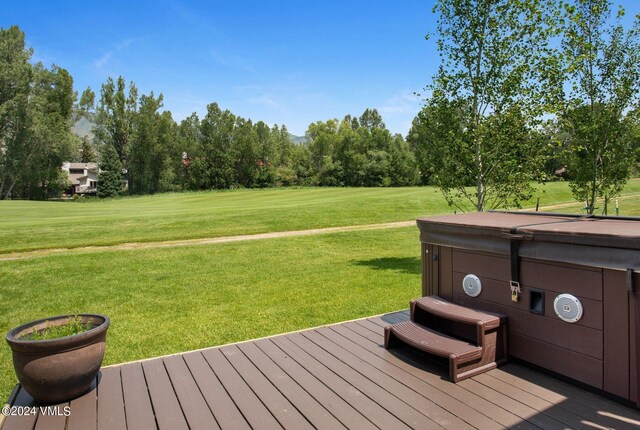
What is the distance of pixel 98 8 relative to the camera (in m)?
13.9

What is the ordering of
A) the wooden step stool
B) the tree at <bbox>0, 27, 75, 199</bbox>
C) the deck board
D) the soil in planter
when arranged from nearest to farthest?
the deck board, the soil in planter, the wooden step stool, the tree at <bbox>0, 27, 75, 199</bbox>

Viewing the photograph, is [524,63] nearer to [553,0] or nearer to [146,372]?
[553,0]

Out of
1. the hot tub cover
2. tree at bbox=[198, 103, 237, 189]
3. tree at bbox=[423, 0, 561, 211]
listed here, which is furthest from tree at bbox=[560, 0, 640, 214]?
tree at bbox=[198, 103, 237, 189]

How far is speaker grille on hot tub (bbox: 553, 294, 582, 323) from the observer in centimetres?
275

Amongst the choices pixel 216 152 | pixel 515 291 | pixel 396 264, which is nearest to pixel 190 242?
pixel 396 264

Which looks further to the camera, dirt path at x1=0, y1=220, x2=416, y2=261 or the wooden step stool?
dirt path at x1=0, y1=220, x2=416, y2=261

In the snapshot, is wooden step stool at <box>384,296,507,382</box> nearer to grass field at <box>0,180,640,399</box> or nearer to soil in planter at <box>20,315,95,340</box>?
grass field at <box>0,180,640,399</box>

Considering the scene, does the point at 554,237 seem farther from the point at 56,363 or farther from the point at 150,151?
the point at 150,151

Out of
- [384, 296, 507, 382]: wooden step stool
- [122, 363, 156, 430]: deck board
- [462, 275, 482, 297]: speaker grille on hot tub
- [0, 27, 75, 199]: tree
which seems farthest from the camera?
[0, 27, 75, 199]: tree

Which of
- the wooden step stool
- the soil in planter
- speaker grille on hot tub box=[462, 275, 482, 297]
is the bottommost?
the wooden step stool

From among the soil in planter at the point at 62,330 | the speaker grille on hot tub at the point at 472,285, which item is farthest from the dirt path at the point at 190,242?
the soil in planter at the point at 62,330

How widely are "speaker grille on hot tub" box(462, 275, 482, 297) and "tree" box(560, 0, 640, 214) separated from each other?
22.0ft

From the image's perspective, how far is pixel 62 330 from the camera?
2994 mm

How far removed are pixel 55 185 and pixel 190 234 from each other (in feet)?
138
